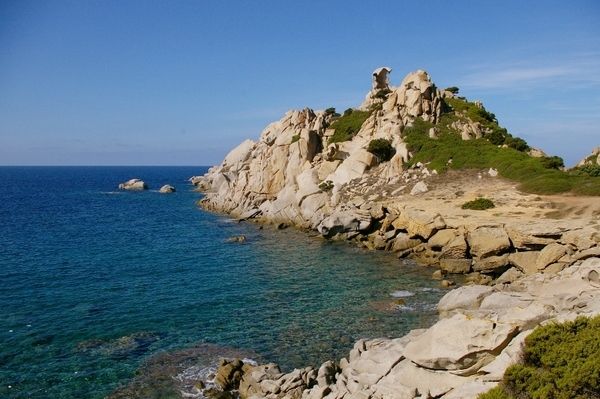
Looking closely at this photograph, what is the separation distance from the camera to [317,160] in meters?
75.9

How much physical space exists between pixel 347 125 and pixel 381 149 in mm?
12889

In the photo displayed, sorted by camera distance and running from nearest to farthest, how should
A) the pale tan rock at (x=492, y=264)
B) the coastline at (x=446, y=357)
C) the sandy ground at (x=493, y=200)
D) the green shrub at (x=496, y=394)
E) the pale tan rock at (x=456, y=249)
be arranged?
1. the green shrub at (x=496, y=394)
2. the coastline at (x=446, y=357)
3. the pale tan rock at (x=492, y=264)
4. the sandy ground at (x=493, y=200)
5. the pale tan rock at (x=456, y=249)

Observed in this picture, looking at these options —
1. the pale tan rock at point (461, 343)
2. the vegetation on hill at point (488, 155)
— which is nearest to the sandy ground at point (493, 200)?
the vegetation on hill at point (488, 155)

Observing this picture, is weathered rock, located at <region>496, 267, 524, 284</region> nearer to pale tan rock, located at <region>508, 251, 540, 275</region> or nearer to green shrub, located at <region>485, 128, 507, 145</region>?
pale tan rock, located at <region>508, 251, 540, 275</region>

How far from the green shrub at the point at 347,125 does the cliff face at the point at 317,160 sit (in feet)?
3.90

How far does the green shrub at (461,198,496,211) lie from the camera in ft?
156

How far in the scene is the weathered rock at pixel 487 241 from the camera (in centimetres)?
3959

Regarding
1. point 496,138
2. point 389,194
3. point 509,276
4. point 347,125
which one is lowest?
point 509,276

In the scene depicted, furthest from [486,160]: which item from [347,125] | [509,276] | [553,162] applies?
[509,276]

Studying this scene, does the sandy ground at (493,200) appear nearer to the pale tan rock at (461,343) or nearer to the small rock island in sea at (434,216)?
the small rock island in sea at (434,216)

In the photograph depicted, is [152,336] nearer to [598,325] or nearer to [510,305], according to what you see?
[510,305]

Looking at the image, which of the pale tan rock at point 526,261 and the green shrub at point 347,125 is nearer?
the pale tan rock at point 526,261

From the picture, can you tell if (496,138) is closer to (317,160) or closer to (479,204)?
(317,160)

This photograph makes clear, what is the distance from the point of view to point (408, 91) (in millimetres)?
78500
